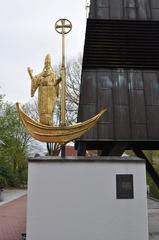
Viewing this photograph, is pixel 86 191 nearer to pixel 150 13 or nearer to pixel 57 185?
pixel 57 185

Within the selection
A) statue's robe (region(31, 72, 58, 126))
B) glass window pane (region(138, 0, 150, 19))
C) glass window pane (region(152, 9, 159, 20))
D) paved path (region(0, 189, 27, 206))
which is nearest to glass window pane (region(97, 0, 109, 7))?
glass window pane (region(138, 0, 150, 19))

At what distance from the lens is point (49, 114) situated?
9008 mm

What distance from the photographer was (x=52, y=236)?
814cm

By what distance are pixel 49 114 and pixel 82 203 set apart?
234 cm

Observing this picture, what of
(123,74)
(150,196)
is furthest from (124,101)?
(150,196)

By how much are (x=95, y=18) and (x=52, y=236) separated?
265 inches

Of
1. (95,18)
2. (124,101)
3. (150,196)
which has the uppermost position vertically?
(95,18)

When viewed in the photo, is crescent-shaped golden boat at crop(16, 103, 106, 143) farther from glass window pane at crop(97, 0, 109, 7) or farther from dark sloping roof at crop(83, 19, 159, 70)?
glass window pane at crop(97, 0, 109, 7)

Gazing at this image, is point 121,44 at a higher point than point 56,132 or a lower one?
higher

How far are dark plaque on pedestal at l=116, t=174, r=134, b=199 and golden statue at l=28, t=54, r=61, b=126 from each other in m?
2.16

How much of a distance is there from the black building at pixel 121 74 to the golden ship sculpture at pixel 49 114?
1.22 meters

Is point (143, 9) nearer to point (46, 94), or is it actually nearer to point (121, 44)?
point (121, 44)

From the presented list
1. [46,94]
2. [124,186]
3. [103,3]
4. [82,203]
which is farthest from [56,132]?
[103,3]

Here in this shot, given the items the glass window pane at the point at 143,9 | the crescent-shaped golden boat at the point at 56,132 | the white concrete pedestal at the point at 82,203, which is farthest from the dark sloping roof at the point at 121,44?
the white concrete pedestal at the point at 82,203
